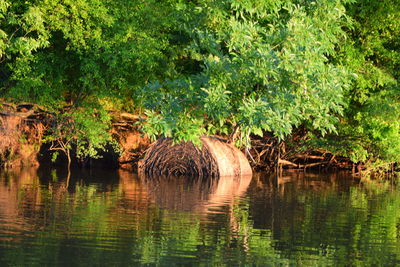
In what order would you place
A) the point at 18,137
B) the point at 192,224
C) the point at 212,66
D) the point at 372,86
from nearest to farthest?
the point at 192,224 < the point at 212,66 < the point at 18,137 < the point at 372,86

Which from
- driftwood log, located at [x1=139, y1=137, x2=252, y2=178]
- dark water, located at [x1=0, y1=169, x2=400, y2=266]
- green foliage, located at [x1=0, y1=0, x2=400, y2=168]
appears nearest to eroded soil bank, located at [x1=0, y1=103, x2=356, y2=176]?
driftwood log, located at [x1=139, y1=137, x2=252, y2=178]

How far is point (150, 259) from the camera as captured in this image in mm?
10797

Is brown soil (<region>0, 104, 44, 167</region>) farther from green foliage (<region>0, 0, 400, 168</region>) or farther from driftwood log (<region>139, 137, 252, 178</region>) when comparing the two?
driftwood log (<region>139, 137, 252, 178</region>)

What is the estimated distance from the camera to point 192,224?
1428cm

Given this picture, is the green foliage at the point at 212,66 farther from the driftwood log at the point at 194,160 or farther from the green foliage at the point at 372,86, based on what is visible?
the driftwood log at the point at 194,160

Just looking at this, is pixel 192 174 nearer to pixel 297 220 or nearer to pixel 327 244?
pixel 297 220

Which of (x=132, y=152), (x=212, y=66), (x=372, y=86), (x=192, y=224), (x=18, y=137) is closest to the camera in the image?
(x=192, y=224)

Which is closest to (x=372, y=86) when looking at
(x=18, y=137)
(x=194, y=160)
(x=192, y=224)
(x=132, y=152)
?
(x=194, y=160)

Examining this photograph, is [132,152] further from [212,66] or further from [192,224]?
[192,224]

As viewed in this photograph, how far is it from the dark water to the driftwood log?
12.3 ft

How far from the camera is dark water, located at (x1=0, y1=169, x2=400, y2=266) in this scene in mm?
11125

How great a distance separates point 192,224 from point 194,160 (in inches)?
541

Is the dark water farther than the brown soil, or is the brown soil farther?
the brown soil

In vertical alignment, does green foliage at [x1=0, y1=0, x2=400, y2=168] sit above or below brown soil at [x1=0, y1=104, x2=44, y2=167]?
above
